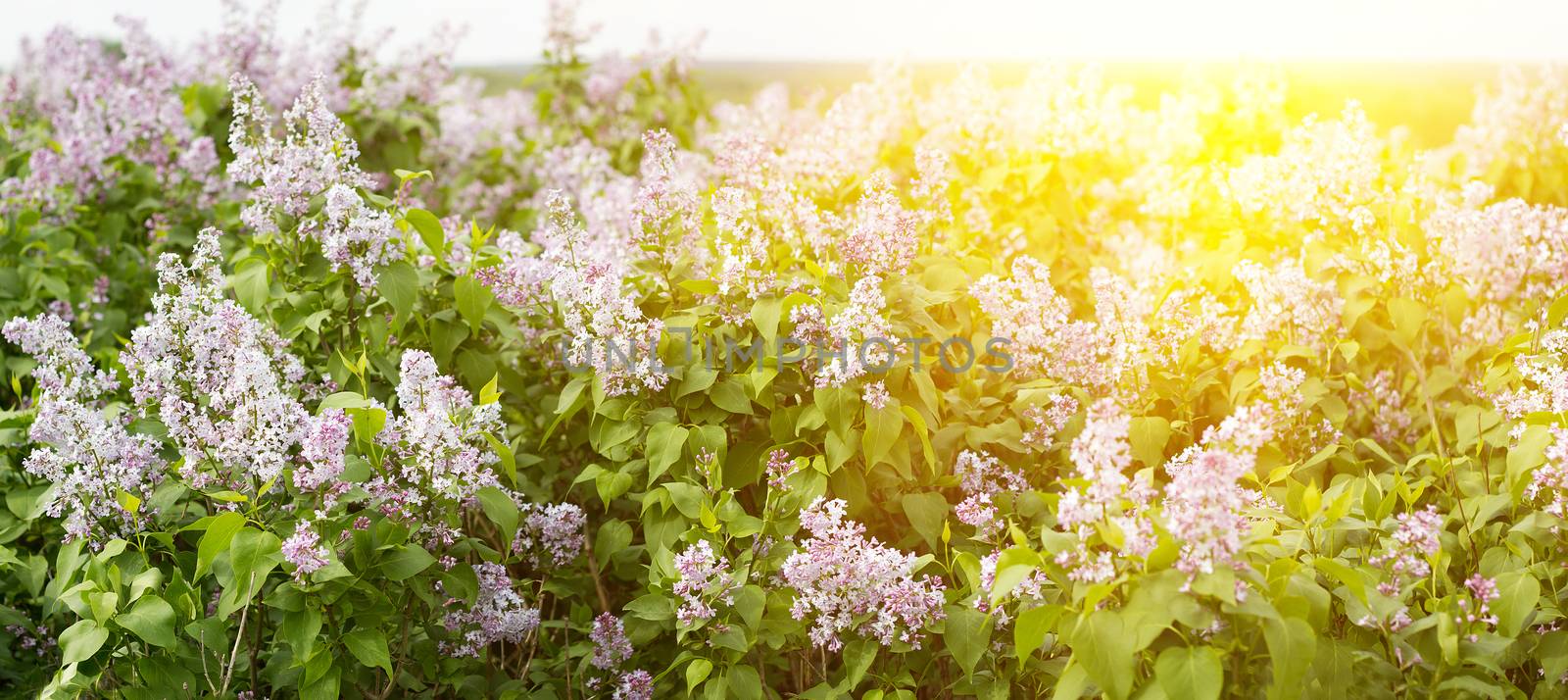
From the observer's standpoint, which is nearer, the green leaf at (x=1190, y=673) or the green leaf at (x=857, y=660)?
the green leaf at (x=1190, y=673)

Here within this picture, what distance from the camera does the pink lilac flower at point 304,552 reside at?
2740mm

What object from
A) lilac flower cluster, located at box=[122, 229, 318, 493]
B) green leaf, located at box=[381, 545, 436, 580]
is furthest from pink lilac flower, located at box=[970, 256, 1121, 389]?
lilac flower cluster, located at box=[122, 229, 318, 493]

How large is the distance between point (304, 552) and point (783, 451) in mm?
1261

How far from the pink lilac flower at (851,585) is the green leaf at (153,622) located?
1525 millimetres

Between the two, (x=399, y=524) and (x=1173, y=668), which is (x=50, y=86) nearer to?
(x=399, y=524)

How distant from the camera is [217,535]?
2896 mm

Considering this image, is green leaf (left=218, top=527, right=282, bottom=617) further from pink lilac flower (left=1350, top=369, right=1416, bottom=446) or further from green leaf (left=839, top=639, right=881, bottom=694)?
pink lilac flower (left=1350, top=369, right=1416, bottom=446)

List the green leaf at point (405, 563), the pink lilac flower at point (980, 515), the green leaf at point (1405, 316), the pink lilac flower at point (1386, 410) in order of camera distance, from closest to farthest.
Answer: the green leaf at point (405, 563), the pink lilac flower at point (980, 515), the green leaf at point (1405, 316), the pink lilac flower at point (1386, 410)

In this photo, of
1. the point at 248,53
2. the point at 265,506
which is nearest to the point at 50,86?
the point at 248,53

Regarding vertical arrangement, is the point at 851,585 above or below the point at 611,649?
above

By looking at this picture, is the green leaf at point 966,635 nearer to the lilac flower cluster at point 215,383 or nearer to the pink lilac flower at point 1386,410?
the lilac flower cluster at point 215,383

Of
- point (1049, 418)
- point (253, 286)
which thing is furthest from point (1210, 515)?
point (253, 286)

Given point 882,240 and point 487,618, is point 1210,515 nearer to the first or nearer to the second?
point 882,240

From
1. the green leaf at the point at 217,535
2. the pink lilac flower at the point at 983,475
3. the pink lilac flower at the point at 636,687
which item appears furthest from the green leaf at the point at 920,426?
the green leaf at the point at 217,535
